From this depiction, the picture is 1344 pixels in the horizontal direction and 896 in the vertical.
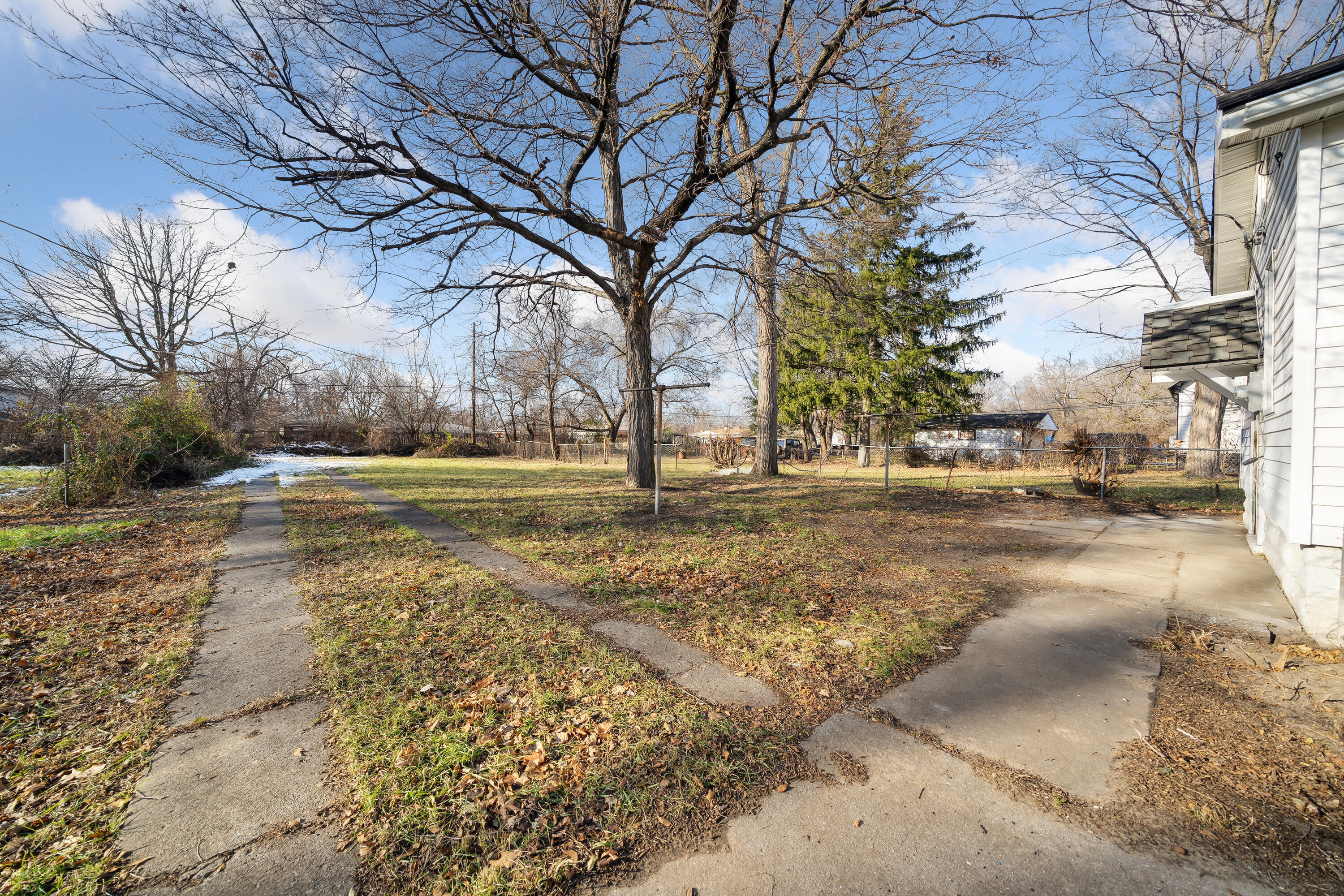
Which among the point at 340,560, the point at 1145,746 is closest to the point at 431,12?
the point at 340,560

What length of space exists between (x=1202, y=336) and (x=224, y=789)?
30.8ft

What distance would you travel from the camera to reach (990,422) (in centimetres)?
3222

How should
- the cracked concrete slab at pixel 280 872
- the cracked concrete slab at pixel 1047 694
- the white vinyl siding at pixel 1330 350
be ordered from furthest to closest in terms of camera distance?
the white vinyl siding at pixel 1330 350
the cracked concrete slab at pixel 1047 694
the cracked concrete slab at pixel 280 872

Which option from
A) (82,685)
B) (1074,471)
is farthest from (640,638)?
(1074,471)

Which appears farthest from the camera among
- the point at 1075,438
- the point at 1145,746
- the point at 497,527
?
the point at 1075,438

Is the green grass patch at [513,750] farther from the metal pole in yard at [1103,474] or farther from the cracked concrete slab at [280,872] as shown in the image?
the metal pole in yard at [1103,474]

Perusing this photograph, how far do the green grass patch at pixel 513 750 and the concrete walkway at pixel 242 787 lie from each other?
4.7 inches

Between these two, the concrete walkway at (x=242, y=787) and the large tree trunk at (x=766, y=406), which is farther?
Result: the large tree trunk at (x=766, y=406)

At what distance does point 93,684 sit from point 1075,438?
1715 centimetres

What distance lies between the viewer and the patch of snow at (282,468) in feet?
44.9

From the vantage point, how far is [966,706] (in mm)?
2666

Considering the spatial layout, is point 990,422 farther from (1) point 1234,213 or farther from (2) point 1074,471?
(1) point 1234,213

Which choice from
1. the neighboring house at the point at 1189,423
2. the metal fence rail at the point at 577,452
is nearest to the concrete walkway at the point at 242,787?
the metal fence rail at the point at 577,452

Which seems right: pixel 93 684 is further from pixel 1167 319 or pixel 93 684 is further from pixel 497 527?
pixel 1167 319
